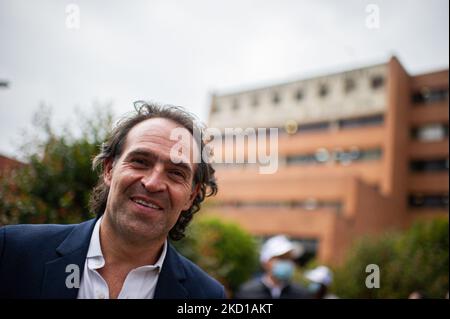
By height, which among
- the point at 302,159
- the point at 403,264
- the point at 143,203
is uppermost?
the point at 302,159

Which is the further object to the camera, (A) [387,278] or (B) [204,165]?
(A) [387,278]

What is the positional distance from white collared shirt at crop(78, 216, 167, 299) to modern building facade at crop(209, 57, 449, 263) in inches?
746

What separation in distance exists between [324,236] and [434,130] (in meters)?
10.2

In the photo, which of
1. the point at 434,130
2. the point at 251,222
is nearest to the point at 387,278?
the point at 251,222

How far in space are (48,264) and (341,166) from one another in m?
28.1

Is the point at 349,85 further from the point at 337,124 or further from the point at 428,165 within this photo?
the point at 428,165

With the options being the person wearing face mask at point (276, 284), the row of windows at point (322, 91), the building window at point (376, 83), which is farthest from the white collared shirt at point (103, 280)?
the building window at point (376, 83)

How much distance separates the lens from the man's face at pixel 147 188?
1.52 m

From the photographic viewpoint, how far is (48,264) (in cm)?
150

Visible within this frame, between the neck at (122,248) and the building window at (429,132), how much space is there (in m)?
24.6

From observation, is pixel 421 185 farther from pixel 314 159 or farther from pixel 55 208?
pixel 55 208

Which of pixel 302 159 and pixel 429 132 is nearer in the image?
pixel 429 132

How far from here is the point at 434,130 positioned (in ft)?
78.6

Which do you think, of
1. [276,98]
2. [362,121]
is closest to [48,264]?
[276,98]
